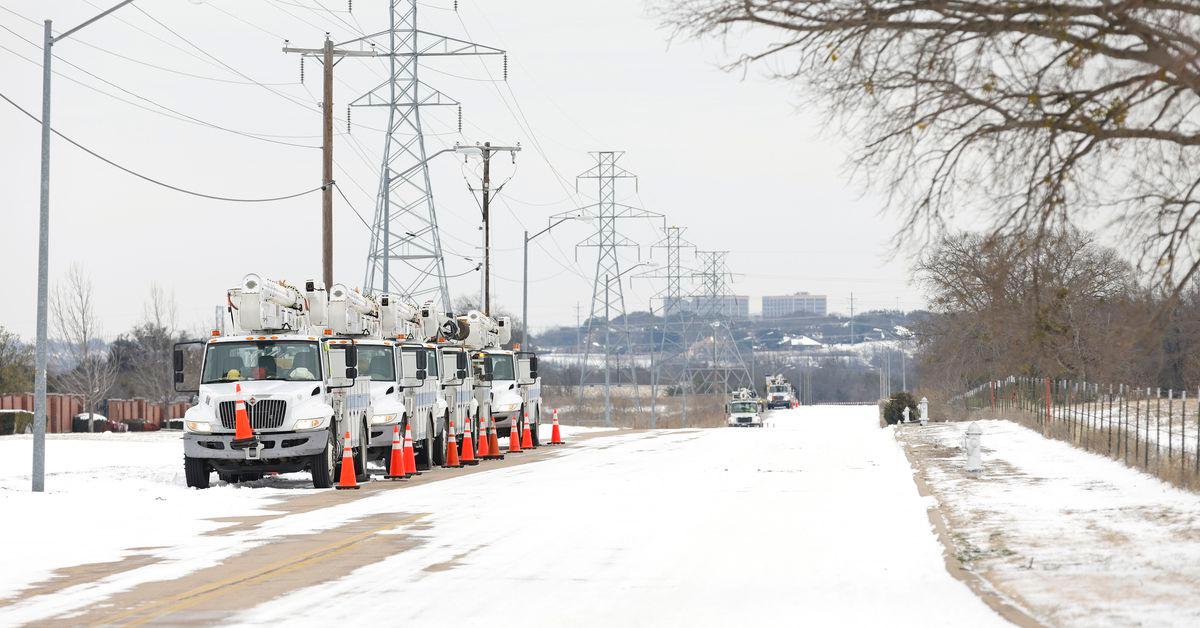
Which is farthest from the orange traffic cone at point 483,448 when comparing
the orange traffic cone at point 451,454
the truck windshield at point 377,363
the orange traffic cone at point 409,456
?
the truck windshield at point 377,363

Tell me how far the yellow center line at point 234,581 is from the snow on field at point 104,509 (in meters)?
1.57

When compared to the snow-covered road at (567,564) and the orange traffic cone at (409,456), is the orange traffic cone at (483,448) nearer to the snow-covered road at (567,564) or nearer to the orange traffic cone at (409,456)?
the orange traffic cone at (409,456)

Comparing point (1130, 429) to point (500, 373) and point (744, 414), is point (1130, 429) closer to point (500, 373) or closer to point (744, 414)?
point (500, 373)

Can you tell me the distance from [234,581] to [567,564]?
313cm

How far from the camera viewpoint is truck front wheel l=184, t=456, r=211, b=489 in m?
25.5

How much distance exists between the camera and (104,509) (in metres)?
21.1

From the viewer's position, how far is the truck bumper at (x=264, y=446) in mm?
25188

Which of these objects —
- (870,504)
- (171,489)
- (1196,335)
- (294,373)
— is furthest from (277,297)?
(1196,335)

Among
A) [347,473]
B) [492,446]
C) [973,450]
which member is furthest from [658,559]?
[492,446]

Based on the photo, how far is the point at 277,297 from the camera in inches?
1052

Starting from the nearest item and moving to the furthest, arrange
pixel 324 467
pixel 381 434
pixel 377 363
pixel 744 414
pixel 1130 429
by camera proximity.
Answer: pixel 324 467
pixel 381 434
pixel 377 363
pixel 1130 429
pixel 744 414

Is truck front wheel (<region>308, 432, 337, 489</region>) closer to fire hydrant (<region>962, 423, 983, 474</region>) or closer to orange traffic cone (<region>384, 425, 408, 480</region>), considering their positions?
orange traffic cone (<region>384, 425, 408, 480</region>)

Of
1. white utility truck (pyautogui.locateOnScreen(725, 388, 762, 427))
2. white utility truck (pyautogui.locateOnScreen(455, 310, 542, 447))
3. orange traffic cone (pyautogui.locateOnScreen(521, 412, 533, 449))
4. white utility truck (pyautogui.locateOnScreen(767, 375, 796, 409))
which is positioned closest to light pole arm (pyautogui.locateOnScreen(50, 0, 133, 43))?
white utility truck (pyautogui.locateOnScreen(455, 310, 542, 447))

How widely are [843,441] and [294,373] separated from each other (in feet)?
77.6
